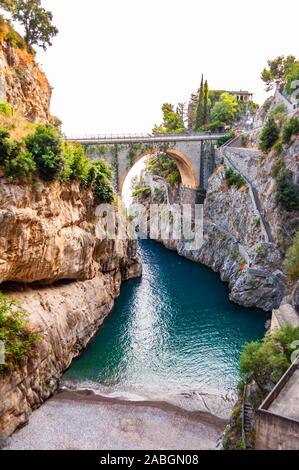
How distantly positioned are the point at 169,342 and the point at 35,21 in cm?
3138

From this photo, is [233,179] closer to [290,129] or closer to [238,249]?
[238,249]

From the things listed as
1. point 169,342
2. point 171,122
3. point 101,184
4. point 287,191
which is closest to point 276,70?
point 171,122

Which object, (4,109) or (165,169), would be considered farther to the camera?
(165,169)

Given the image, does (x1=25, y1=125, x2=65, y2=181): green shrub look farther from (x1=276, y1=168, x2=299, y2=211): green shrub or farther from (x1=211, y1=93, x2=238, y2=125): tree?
(x1=211, y1=93, x2=238, y2=125): tree

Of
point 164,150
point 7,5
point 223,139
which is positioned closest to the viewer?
point 7,5

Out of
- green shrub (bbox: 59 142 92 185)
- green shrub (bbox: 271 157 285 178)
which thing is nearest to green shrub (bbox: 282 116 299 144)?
green shrub (bbox: 271 157 285 178)

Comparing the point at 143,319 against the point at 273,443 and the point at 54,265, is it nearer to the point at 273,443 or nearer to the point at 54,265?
the point at 54,265

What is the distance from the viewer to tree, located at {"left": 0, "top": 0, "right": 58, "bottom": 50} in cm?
3456

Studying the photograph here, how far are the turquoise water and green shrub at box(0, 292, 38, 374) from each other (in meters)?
5.28

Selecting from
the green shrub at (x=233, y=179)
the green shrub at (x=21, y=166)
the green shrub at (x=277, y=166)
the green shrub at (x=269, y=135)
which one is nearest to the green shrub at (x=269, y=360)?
the green shrub at (x=21, y=166)

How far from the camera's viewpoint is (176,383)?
25203 mm

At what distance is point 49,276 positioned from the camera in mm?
26516

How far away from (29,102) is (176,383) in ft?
86.0
